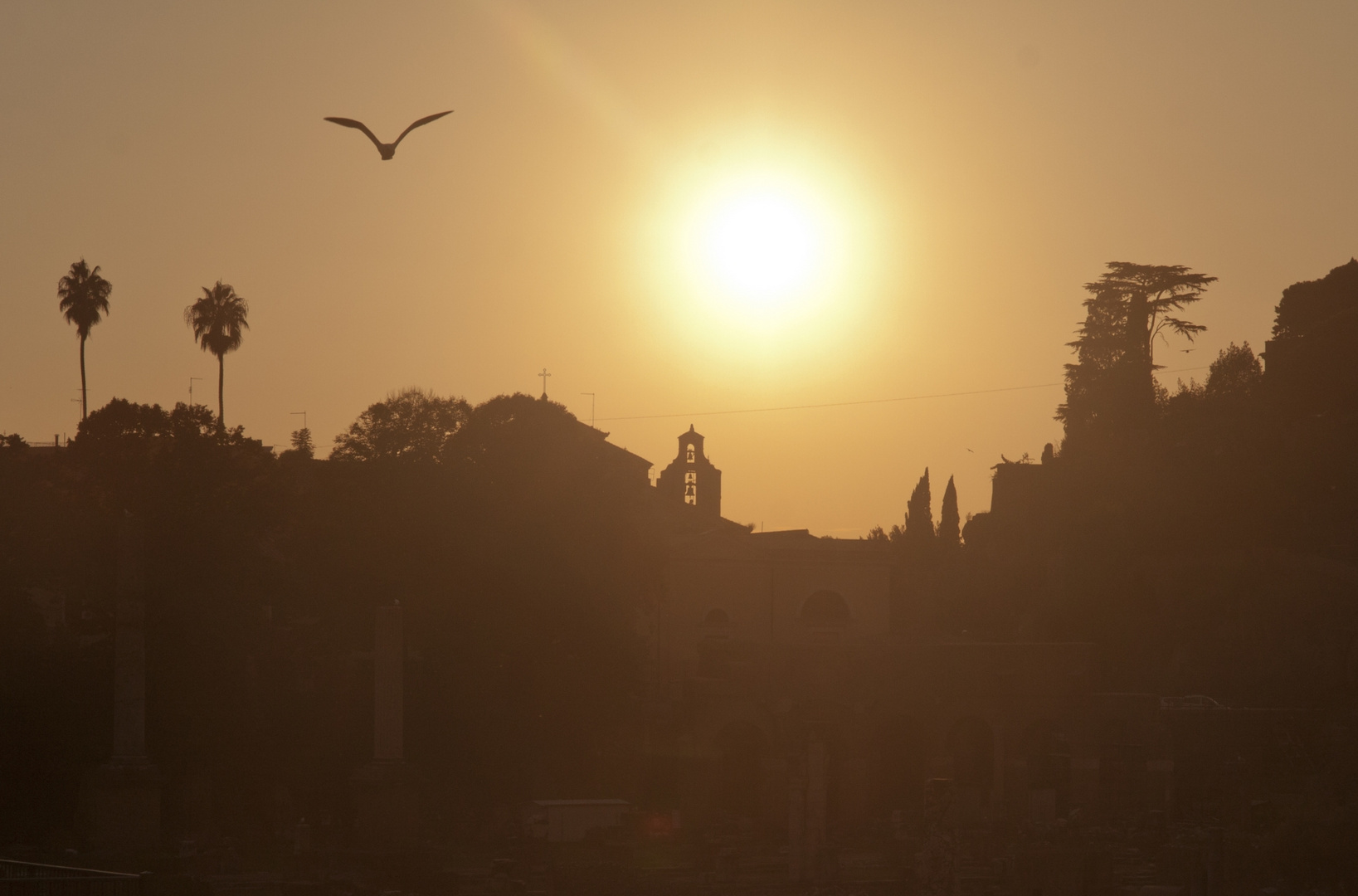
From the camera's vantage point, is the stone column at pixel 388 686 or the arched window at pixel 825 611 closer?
the stone column at pixel 388 686

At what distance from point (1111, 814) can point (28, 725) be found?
24.9m

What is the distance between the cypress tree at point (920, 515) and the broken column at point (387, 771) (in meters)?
45.3

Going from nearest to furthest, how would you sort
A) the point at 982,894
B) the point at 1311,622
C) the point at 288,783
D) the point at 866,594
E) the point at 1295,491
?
1. the point at 982,894
2. the point at 288,783
3. the point at 1311,622
4. the point at 1295,491
5. the point at 866,594

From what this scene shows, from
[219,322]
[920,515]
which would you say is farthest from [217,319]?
[920,515]

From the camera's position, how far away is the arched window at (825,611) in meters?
48.2

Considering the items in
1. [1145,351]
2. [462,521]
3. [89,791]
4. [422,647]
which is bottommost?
[89,791]

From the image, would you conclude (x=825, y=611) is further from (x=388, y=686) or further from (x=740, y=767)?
(x=388, y=686)

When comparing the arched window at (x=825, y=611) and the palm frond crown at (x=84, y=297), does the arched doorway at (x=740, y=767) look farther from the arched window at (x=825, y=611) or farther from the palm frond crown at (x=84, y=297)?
the palm frond crown at (x=84, y=297)

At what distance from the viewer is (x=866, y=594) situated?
48.6m

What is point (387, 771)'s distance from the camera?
28344 millimetres

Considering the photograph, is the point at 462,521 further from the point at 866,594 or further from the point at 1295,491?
the point at 1295,491

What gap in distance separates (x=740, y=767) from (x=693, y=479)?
1524 centimetres

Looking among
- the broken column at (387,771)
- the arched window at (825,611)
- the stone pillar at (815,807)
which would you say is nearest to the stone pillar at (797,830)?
the stone pillar at (815,807)

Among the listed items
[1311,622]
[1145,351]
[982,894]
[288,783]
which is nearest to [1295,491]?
[1311,622]
